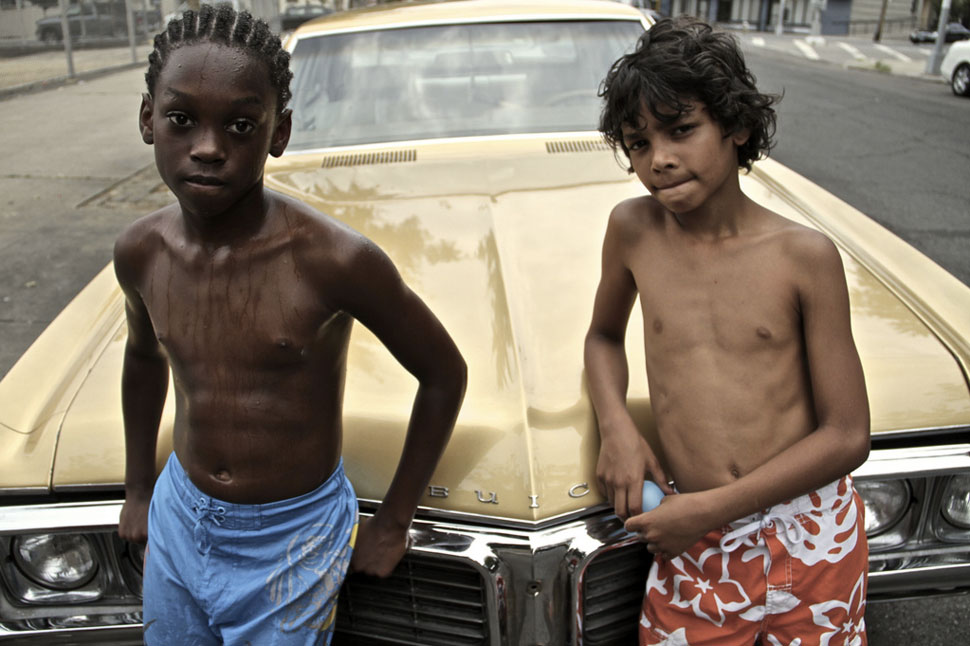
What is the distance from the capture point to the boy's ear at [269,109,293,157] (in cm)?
138

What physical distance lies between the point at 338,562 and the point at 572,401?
541mm

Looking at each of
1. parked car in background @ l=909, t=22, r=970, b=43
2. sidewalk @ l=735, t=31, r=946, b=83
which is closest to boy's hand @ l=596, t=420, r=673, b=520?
sidewalk @ l=735, t=31, r=946, b=83

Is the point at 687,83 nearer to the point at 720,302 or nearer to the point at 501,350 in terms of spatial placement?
the point at 720,302

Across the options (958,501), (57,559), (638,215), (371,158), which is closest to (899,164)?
(371,158)

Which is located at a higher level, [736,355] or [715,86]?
[715,86]

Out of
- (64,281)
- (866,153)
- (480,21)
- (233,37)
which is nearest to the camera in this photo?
(233,37)

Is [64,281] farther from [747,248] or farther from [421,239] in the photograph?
[747,248]

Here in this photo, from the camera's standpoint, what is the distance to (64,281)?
17.6 ft

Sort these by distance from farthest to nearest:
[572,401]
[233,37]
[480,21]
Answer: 1. [480,21]
2. [572,401]
3. [233,37]

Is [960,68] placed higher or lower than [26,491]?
lower

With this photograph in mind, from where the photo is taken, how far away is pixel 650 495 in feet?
4.87

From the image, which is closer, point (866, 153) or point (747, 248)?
point (747, 248)

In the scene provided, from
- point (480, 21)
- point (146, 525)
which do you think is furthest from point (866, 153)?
point (146, 525)

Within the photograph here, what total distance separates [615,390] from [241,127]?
0.81 m
